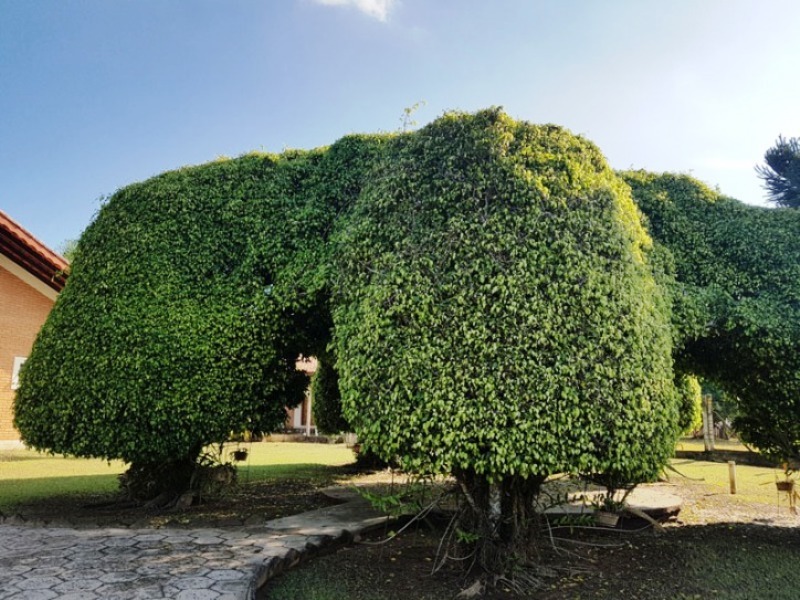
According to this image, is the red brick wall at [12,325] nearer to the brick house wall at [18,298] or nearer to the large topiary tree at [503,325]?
the brick house wall at [18,298]

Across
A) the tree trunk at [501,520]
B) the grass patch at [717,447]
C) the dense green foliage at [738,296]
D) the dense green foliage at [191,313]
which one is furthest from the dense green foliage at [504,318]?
the grass patch at [717,447]

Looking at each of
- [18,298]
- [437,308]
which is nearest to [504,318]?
[437,308]

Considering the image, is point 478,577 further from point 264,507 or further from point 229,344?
point 264,507

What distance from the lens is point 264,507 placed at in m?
8.24

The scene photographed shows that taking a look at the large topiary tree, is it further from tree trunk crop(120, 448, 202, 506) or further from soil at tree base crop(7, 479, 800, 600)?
tree trunk crop(120, 448, 202, 506)

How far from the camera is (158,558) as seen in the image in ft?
17.2

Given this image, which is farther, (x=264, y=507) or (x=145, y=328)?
(x=264, y=507)

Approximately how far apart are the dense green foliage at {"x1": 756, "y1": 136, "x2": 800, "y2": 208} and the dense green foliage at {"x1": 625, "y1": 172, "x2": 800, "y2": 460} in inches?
588

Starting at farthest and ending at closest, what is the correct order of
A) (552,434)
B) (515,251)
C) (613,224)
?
1. (613,224)
2. (515,251)
3. (552,434)

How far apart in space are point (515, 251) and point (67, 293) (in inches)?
235

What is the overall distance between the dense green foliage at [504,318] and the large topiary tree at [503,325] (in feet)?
0.04

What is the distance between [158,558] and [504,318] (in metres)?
3.96

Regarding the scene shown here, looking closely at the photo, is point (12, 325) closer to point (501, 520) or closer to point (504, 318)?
point (501, 520)

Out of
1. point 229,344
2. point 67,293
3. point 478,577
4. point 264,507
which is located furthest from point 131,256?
point 478,577
